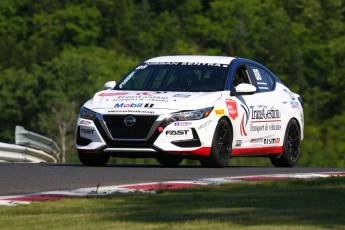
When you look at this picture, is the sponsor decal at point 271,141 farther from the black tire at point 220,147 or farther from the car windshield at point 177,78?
the black tire at point 220,147

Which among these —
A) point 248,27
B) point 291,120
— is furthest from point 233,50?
point 291,120

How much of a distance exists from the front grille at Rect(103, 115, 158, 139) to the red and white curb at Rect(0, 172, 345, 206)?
2044 mm

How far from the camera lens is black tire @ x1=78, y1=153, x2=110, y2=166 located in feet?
60.1

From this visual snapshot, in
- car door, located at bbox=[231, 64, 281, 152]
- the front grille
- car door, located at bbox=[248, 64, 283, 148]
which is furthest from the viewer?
car door, located at bbox=[248, 64, 283, 148]

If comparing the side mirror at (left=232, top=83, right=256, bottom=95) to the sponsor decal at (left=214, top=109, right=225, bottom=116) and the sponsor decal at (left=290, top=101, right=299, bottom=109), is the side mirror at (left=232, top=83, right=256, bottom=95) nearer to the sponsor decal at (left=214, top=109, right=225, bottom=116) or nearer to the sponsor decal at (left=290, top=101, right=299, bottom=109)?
the sponsor decal at (left=214, top=109, right=225, bottom=116)

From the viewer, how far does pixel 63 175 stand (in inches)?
640

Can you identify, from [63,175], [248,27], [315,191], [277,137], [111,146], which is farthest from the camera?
[248,27]

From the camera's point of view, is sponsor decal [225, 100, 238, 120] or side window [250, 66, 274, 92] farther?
side window [250, 66, 274, 92]

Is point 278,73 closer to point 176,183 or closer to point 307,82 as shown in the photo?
point 307,82

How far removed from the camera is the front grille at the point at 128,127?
58.0ft

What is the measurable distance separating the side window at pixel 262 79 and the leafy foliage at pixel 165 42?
95.7m

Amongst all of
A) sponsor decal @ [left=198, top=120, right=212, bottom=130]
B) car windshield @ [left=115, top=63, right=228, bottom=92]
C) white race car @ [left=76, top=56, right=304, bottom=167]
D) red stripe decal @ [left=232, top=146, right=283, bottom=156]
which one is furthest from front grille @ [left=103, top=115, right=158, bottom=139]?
red stripe decal @ [left=232, top=146, right=283, bottom=156]

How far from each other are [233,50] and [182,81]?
464ft

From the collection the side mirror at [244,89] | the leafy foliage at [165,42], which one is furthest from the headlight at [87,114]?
the leafy foliage at [165,42]
